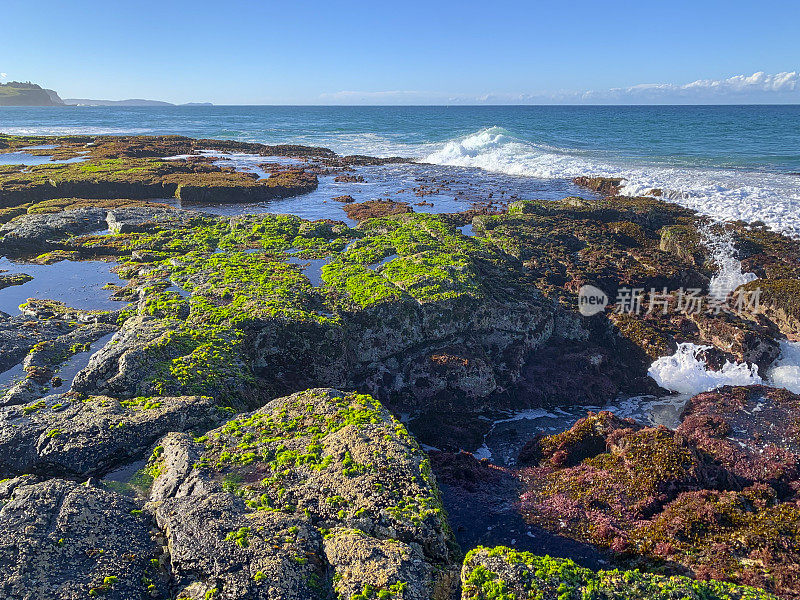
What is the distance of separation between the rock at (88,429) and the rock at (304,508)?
0.75m

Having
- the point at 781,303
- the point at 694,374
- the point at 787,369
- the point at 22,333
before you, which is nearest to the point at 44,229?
the point at 22,333

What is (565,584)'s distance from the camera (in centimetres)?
661

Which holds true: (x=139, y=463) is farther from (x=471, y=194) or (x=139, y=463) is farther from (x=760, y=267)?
(x=471, y=194)

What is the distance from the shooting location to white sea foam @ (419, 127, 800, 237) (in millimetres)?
28719

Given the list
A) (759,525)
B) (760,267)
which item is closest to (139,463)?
(759,525)

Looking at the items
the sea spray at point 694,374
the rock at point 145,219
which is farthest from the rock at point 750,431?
the rock at point 145,219

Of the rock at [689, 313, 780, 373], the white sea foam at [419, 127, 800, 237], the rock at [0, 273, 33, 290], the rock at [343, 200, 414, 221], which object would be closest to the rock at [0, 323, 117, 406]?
the rock at [0, 273, 33, 290]

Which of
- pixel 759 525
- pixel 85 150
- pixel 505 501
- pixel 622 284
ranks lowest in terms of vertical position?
pixel 505 501

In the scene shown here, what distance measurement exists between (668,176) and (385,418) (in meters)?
40.5

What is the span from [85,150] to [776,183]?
7012 cm

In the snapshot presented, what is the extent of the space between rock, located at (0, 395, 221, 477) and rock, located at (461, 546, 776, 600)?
680 cm

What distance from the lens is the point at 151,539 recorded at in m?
7.40

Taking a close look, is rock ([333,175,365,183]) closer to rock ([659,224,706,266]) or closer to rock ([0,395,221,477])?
rock ([659,224,706,266])

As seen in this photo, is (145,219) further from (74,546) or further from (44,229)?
(74,546)
